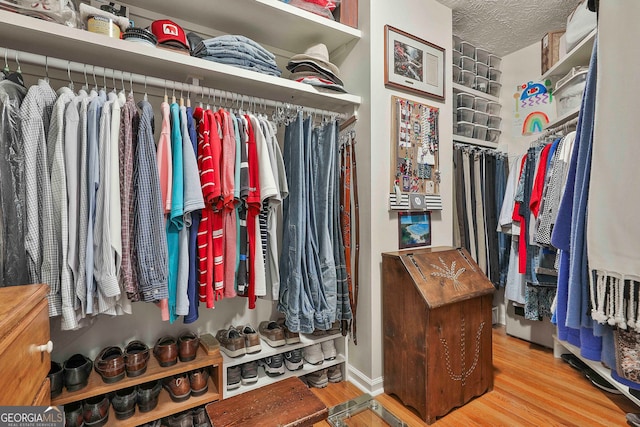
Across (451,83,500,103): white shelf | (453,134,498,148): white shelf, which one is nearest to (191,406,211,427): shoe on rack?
(453,134,498,148): white shelf

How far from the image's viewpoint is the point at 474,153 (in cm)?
265

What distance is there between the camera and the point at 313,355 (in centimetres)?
187

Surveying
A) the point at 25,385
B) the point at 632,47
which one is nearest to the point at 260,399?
the point at 25,385

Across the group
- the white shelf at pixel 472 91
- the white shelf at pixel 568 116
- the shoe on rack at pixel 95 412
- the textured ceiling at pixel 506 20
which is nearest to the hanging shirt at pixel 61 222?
the shoe on rack at pixel 95 412

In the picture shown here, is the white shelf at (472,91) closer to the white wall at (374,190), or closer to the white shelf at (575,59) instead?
the white shelf at (575,59)

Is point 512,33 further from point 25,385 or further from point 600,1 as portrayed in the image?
point 25,385

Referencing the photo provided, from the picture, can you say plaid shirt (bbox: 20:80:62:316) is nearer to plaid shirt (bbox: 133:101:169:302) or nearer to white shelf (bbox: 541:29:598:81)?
plaid shirt (bbox: 133:101:169:302)

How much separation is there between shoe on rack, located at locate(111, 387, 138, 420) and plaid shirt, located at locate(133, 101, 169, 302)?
507mm

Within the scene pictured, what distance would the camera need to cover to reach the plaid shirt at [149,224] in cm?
Result: 118

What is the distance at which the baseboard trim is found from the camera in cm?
182

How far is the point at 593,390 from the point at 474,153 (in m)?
1.80

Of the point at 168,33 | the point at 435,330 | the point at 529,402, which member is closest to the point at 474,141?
the point at 435,330

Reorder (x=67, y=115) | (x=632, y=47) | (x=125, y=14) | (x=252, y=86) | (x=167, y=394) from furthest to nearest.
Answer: (x=252, y=86)
(x=167, y=394)
(x=125, y=14)
(x=67, y=115)
(x=632, y=47)

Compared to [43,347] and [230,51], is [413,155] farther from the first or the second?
[43,347]
